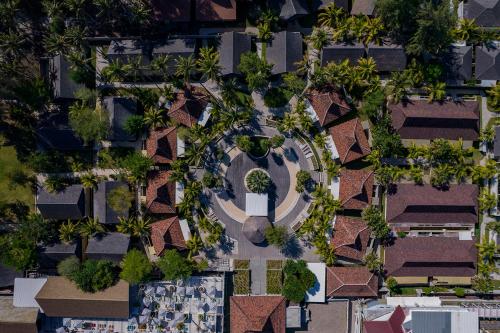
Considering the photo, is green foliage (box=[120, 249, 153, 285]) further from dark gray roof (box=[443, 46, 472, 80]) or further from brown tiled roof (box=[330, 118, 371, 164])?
dark gray roof (box=[443, 46, 472, 80])

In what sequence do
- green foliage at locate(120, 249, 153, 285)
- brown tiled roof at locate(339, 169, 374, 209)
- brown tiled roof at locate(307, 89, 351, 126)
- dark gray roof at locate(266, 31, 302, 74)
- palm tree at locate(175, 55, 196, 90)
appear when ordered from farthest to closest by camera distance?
brown tiled roof at locate(339, 169, 374, 209) → brown tiled roof at locate(307, 89, 351, 126) → dark gray roof at locate(266, 31, 302, 74) → green foliage at locate(120, 249, 153, 285) → palm tree at locate(175, 55, 196, 90)

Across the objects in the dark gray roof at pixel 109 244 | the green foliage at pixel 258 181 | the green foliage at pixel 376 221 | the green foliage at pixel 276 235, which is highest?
the green foliage at pixel 258 181

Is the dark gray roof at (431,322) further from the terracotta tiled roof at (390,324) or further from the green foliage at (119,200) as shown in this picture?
the green foliage at (119,200)

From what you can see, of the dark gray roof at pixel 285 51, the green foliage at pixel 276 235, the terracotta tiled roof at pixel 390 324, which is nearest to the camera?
the terracotta tiled roof at pixel 390 324

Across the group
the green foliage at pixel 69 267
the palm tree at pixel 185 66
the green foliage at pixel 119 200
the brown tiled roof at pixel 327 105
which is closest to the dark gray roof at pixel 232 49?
the palm tree at pixel 185 66

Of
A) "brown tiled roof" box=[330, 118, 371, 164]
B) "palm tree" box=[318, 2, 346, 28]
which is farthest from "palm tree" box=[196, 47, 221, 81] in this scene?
"brown tiled roof" box=[330, 118, 371, 164]

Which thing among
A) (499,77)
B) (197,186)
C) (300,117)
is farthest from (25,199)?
(499,77)
